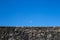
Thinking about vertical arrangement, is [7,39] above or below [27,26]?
below

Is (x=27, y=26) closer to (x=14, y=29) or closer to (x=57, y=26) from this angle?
(x=14, y=29)

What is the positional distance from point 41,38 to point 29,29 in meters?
0.93

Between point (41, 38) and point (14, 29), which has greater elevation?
point (14, 29)

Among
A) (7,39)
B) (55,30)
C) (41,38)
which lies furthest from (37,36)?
(7,39)

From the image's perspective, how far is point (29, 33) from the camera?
10.5 m

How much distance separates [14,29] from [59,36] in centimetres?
283

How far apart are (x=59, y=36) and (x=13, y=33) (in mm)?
2862

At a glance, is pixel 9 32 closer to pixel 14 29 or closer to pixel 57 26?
pixel 14 29

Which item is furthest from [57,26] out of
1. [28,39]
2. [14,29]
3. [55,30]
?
[14,29]

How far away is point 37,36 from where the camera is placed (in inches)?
412

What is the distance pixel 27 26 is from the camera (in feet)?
34.8

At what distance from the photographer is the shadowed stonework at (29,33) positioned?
10461 millimetres

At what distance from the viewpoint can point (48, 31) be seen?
10.6 metres

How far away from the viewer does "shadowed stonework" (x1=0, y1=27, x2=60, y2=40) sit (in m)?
10.5
